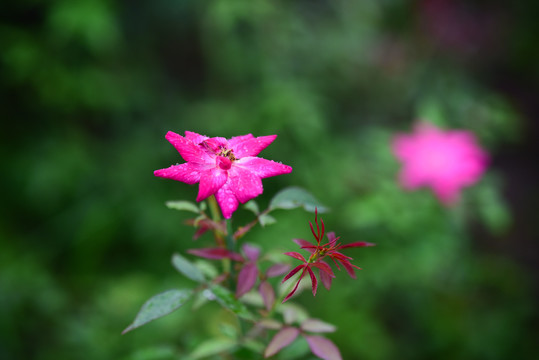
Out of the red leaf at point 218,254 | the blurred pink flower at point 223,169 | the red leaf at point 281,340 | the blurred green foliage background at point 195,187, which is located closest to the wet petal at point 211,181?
the blurred pink flower at point 223,169

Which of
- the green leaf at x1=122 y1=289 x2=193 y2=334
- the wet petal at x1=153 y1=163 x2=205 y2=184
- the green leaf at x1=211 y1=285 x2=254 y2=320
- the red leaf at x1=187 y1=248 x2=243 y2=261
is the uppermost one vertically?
the wet petal at x1=153 y1=163 x2=205 y2=184

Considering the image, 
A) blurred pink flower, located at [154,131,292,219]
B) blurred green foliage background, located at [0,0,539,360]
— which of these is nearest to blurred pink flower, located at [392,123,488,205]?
blurred green foliage background, located at [0,0,539,360]

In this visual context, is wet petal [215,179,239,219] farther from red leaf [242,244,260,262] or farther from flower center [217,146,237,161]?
red leaf [242,244,260,262]

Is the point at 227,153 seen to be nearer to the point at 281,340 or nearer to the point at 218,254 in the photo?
the point at 218,254

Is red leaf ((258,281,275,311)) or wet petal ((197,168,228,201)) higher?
wet petal ((197,168,228,201))

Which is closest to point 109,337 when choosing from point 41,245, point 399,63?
point 41,245

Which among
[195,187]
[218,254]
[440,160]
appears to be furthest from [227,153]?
[195,187]
